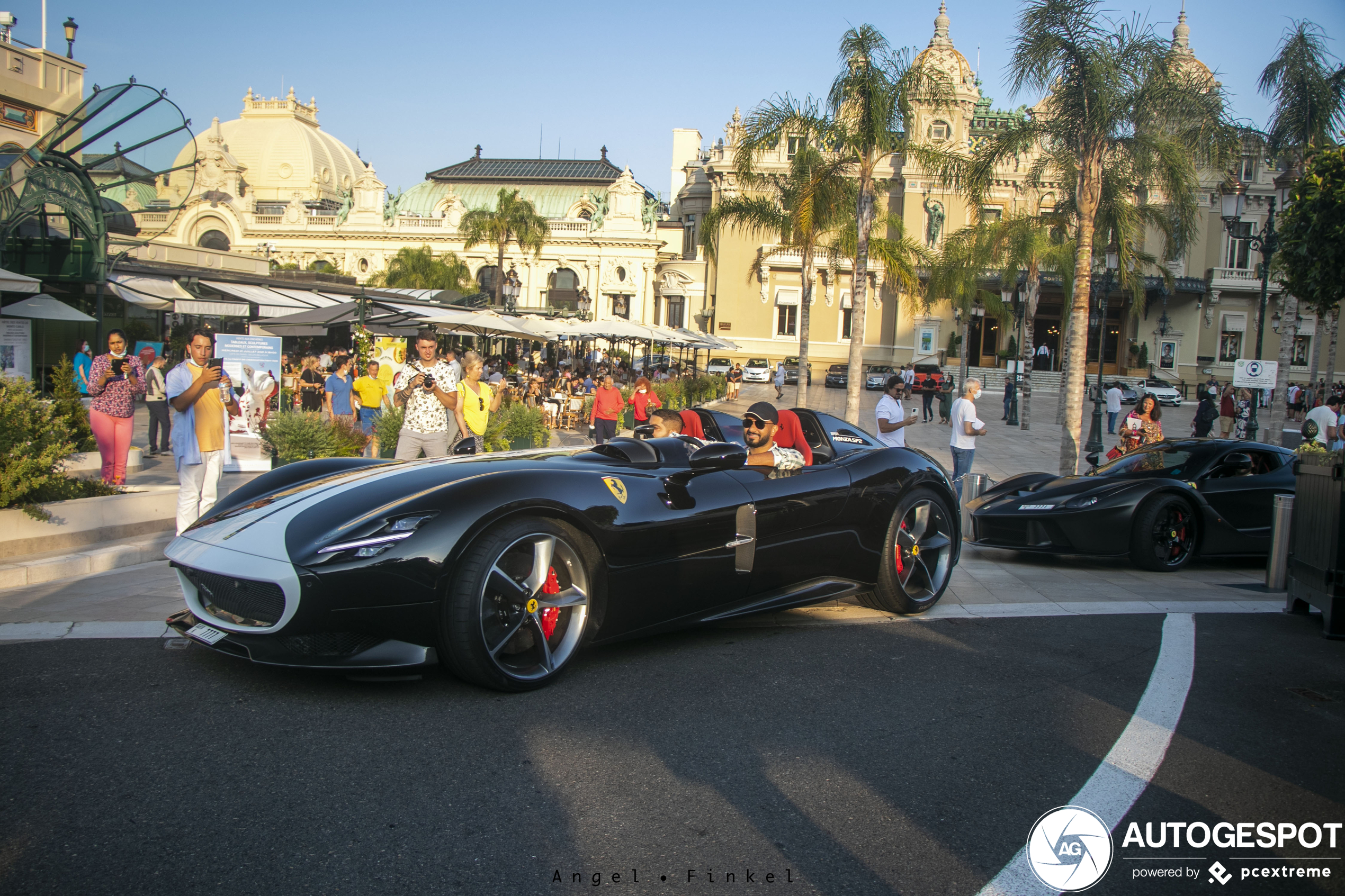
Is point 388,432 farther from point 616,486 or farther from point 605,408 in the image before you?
point 616,486

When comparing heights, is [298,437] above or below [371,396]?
below

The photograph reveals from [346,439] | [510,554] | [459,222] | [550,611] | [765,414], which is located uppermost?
[459,222]

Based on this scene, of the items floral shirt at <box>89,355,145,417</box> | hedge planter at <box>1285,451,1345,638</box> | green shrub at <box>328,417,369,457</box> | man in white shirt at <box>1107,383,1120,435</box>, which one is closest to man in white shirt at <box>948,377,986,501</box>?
hedge planter at <box>1285,451,1345,638</box>

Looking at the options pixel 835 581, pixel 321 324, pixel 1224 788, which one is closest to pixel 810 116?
pixel 321 324

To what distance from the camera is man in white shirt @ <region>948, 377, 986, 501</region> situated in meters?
11.4

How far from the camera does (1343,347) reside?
203 feet

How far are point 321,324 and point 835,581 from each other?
722 inches

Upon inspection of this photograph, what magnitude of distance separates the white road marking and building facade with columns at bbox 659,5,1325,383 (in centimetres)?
5301

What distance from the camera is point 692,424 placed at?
7676mm

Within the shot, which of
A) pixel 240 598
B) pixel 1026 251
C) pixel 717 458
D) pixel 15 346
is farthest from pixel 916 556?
pixel 1026 251

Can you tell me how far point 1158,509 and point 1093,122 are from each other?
27.3ft

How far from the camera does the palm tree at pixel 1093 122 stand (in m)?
14.4

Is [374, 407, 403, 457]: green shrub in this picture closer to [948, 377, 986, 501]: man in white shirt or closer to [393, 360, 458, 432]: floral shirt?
[393, 360, 458, 432]: floral shirt

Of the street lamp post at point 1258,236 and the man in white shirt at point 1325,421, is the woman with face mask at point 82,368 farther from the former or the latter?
the street lamp post at point 1258,236
